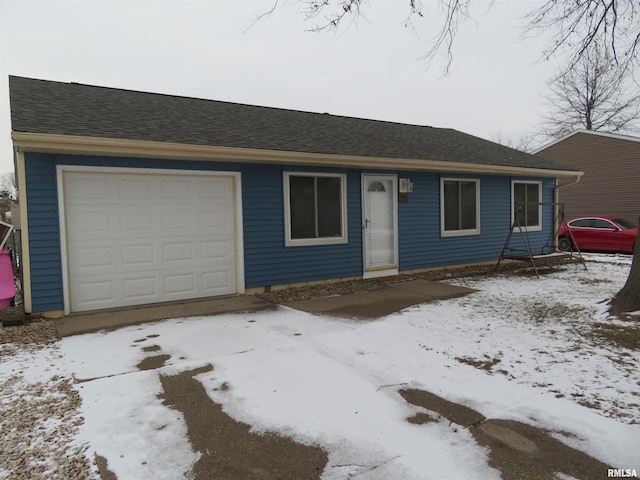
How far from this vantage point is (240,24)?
18.5 feet

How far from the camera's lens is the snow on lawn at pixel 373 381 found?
254 cm

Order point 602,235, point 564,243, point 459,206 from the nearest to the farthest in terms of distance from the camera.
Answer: point 459,206 → point 602,235 → point 564,243

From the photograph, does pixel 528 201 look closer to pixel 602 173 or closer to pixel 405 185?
pixel 405 185

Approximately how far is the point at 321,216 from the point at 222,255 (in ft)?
6.71

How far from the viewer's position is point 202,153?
636 cm

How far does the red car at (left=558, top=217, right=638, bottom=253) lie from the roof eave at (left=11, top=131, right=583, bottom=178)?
694cm

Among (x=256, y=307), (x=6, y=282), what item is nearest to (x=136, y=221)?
(x=6, y=282)

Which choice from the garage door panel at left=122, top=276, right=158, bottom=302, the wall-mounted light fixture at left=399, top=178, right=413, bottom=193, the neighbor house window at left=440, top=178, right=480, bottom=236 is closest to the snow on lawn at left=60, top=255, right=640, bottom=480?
the garage door panel at left=122, top=276, right=158, bottom=302

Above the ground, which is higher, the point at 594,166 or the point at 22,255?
the point at 594,166

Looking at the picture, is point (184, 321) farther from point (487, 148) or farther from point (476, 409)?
point (487, 148)

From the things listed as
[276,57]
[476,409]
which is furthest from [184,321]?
[276,57]

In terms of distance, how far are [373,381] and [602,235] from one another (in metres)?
13.3

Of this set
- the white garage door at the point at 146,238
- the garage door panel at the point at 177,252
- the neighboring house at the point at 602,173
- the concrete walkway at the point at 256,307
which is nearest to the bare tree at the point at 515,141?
the neighboring house at the point at 602,173

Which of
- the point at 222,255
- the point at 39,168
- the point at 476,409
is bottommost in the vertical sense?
the point at 476,409
